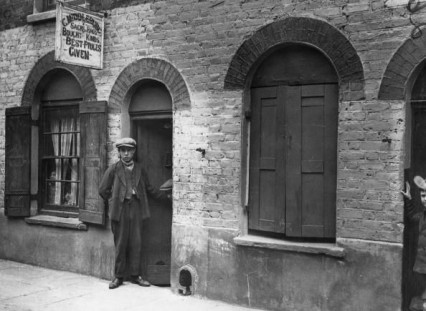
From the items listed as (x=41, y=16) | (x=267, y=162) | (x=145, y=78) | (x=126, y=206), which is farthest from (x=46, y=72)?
(x=267, y=162)

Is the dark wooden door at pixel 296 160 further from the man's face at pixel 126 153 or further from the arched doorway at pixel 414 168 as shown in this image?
the man's face at pixel 126 153

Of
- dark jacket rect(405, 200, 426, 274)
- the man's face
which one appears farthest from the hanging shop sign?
dark jacket rect(405, 200, 426, 274)

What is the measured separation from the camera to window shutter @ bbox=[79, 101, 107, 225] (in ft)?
26.7

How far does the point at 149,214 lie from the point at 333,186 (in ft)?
8.99

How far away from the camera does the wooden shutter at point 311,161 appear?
6371 millimetres

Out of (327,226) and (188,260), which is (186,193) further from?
(327,226)

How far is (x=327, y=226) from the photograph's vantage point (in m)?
6.37

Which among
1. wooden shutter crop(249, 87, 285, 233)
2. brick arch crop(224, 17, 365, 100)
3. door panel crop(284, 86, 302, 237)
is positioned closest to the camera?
brick arch crop(224, 17, 365, 100)

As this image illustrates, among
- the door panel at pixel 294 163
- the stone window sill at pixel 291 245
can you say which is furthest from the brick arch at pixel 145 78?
the stone window sill at pixel 291 245

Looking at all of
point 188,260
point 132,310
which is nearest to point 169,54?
point 188,260

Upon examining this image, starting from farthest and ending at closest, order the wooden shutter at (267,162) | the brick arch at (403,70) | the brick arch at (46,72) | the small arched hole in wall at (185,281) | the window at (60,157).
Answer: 1. the window at (60,157)
2. the brick arch at (46,72)
3. the small arched hole in wall at (185,281)
4. the wooden shutter at (267,162)
5. the brick arch at (403,70)

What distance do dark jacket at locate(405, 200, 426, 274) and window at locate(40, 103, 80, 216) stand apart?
205 inches

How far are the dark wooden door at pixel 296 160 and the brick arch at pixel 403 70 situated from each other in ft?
2.27

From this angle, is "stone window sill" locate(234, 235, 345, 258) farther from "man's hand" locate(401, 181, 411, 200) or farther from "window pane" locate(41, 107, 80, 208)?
"window pane" locate(41, 107, 80, 208)
